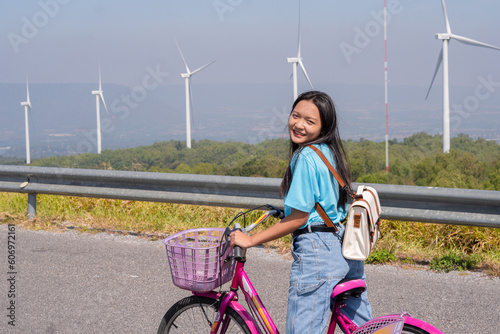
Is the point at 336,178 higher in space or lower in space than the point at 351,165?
higher

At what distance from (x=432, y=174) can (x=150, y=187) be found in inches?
227

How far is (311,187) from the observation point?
213 centimetres

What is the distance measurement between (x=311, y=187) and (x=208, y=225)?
401 cm

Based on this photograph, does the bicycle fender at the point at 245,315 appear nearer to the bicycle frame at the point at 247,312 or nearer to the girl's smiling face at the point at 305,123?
the bicycle frame at the point at 247,312

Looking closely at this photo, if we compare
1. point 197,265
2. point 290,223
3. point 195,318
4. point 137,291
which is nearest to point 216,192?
point 137,291

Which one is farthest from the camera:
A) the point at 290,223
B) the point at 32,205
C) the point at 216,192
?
the point at 32,205

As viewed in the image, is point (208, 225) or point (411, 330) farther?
point (208, 225)

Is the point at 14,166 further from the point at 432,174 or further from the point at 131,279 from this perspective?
the point at 432,174

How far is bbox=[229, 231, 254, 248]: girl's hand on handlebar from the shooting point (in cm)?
221

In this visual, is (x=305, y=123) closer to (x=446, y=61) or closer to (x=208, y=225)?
(x=208, y=225)

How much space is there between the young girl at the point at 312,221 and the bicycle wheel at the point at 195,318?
1.10 feet

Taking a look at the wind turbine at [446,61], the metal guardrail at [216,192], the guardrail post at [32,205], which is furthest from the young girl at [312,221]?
the wind turbine at [446,61]

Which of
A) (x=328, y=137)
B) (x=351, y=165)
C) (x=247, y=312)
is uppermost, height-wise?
(x=328, y=137)

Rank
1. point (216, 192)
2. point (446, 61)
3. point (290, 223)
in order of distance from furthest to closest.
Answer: point (446, 61)
point (216, 192)
point (290, 223)
